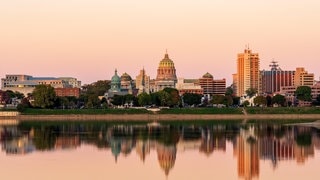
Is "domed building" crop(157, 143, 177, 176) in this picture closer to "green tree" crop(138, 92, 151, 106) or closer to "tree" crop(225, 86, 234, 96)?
"green tree" crop(138, 92, 151, 106)

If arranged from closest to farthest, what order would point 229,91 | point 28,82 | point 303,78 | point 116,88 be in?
point 116,88, point 303,78, point 229,91, point 28,82

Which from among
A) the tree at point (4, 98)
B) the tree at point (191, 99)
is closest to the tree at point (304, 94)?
the tree at point (191, 99)

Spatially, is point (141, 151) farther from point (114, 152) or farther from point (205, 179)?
point (205, 179)

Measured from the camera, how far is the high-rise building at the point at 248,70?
172 meters

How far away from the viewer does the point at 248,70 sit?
17225cm

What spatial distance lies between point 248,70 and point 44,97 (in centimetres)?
7522

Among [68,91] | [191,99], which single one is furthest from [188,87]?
[191,99]

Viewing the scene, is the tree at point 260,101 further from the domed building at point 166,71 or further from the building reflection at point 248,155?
the building reflection at point 248,155

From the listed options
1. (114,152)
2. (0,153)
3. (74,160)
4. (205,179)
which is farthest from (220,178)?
(0,153)

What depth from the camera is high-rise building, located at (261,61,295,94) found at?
178 meters

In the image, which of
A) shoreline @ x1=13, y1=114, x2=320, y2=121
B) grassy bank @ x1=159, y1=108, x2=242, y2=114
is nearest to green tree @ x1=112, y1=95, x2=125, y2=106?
grassy bank @ x1=159, y1=108, x2=242, y2=114

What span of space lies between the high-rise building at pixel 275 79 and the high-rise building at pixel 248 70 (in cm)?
546

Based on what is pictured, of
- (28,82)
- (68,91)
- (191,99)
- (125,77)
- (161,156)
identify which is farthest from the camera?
(28,82)

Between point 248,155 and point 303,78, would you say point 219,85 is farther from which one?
point 248,155
